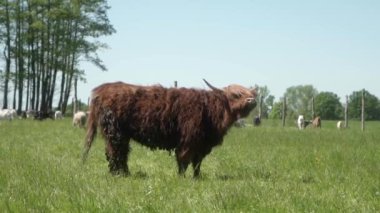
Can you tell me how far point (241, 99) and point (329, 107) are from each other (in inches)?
5138

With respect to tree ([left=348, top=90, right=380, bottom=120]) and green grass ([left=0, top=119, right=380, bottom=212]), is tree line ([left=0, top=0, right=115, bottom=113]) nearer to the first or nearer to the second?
green grass ([left=0, top=119, right=380, bottom=212])

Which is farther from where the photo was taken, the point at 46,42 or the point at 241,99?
the point at 46,42

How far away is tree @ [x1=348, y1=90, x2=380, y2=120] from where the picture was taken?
126812mm

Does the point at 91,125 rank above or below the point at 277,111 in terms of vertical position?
below

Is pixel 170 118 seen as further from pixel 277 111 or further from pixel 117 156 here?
pixel 277 111

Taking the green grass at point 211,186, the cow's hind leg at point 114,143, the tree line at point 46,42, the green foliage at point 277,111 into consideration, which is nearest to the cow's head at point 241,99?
the green grass at point 211,186

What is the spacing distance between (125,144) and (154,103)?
34.8 inches

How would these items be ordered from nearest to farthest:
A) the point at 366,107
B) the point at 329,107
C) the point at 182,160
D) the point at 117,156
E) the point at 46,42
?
the point at 182,160 → the point at 117,156 → the point at 46,42 → the point at 366,107 → the point at 329,107

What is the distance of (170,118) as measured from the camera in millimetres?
9711

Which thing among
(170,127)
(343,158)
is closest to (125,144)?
(170,127)

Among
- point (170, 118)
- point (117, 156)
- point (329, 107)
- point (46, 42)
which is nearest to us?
point (170, 118)

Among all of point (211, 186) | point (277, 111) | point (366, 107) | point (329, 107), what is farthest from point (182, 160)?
point (329, 107)

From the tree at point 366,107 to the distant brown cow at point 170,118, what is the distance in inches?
4733

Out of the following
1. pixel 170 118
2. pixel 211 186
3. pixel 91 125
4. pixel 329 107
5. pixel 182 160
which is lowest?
pixel 211 186
